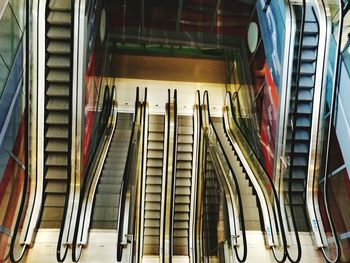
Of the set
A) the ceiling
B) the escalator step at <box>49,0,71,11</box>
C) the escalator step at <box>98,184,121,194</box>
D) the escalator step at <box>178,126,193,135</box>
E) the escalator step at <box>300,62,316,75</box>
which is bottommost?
the escalator step at <box>98,184,121,194</box>

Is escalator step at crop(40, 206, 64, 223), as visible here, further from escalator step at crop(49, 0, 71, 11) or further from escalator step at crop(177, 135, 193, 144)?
escalator step at crop(177, 135, 193, 144)

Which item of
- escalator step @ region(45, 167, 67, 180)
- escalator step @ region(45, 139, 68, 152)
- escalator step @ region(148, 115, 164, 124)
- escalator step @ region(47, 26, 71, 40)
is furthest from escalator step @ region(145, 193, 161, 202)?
escalator step @ region(47, 26, 71, 40)

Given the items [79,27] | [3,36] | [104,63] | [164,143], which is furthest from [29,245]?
[104,63]

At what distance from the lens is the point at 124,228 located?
509 centimetres

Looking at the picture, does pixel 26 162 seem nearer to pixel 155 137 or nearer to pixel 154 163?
pixel 154 163

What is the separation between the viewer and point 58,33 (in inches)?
261

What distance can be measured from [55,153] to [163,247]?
247cm

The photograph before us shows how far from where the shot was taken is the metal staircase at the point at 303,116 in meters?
5.88

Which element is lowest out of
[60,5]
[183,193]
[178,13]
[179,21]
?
[183,193]

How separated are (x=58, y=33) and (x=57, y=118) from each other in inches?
55.8

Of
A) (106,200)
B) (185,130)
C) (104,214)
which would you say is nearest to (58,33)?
(106,200)

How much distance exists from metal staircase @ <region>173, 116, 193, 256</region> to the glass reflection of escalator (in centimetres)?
122

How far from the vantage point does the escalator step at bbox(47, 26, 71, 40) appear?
654cm

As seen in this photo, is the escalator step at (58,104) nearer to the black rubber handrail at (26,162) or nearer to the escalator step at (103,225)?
the black rubber handrail at (26,162)
